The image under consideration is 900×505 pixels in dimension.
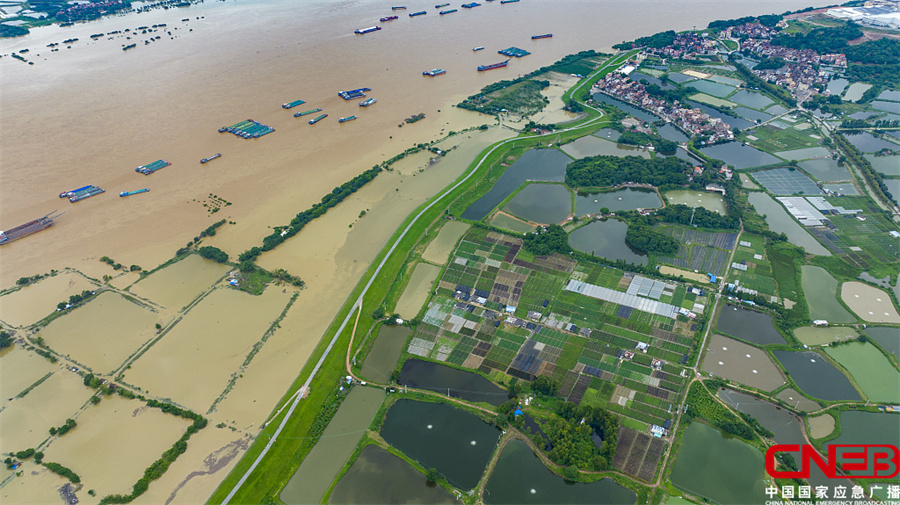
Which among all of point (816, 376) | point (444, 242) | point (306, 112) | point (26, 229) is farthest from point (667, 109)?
point (26, 229)

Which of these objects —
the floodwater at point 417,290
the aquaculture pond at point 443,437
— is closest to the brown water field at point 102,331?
the floodwater at point 417,290

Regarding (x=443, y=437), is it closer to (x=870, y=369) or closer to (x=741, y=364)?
(x=741, y=364)

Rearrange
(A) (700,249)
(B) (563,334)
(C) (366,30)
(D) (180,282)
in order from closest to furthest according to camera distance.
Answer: (B) (563,334)
(D) (180,282)
(A) (700,249)
(C) (366,30)

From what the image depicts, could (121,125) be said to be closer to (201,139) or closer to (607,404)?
(201,139)

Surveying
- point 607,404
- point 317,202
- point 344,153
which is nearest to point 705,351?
point 607,404

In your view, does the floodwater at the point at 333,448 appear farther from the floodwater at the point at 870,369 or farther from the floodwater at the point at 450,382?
the floodwater at the point at 870,369
